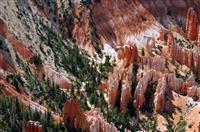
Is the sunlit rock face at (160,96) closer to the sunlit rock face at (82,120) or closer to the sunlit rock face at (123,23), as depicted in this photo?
the sunlit rock face at (82,120)

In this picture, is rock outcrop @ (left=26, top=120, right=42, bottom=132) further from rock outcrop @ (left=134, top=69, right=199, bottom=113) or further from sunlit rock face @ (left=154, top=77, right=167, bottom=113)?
sunlit rock face @ (left=154, top=77, right=167, bottom=113)

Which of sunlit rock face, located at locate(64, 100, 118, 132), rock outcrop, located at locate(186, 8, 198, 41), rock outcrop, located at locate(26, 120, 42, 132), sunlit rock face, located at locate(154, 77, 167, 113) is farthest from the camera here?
rock outcrop, located at locate(186, 8, 198, 41)

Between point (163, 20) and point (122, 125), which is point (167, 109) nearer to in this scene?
point (122, 125)

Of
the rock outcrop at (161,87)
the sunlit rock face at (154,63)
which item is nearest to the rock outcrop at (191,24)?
the sunlit rock face at (154,63)

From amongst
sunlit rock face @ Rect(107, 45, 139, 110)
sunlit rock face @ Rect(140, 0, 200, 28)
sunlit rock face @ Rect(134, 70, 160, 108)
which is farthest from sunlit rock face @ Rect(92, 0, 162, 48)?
sunlit rock face @ Rect(134, 70, 160, 108)

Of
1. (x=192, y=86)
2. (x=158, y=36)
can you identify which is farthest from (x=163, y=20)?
(x=192, y=86)

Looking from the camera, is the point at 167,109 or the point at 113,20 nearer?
the point at 167,109
